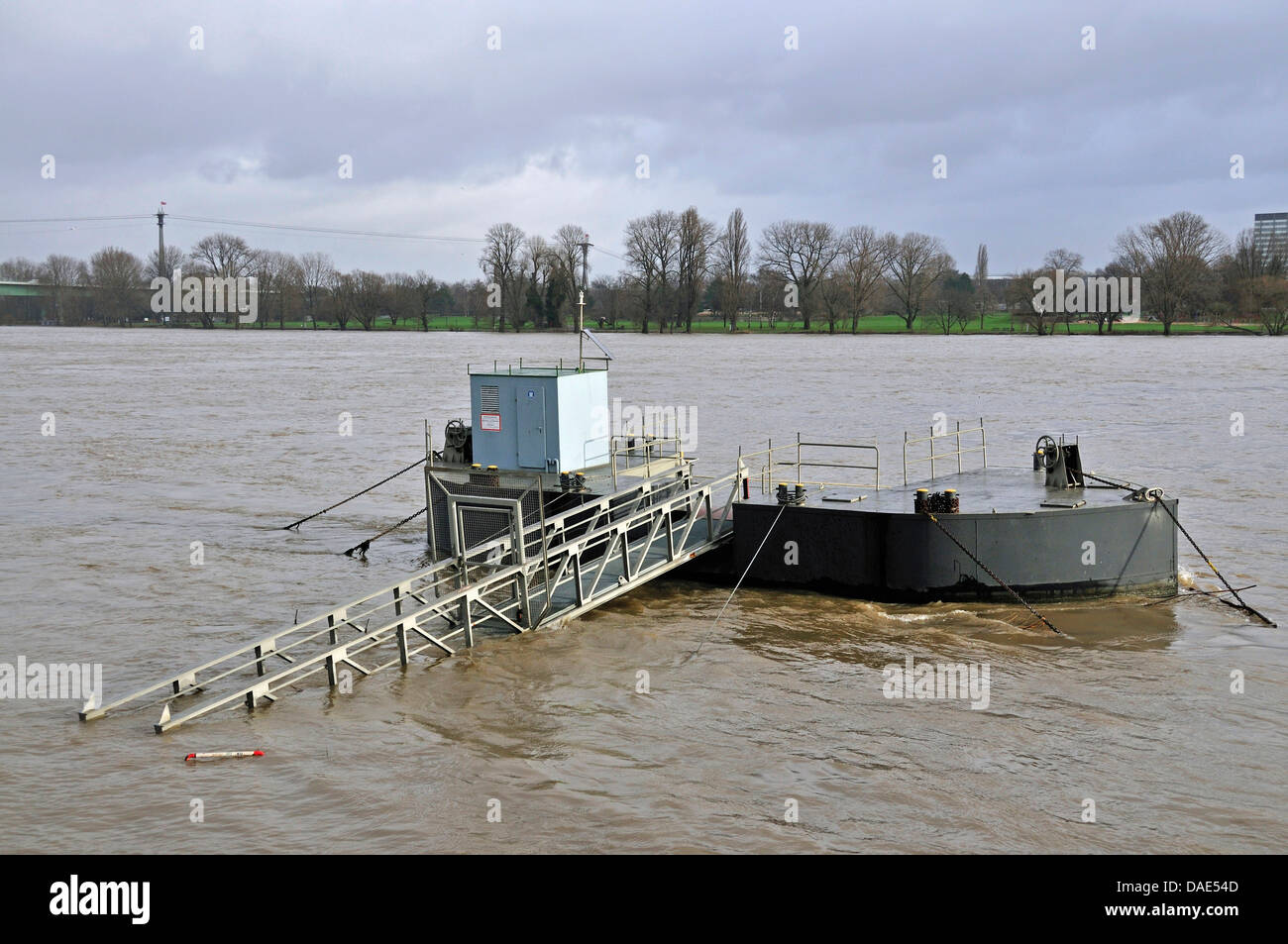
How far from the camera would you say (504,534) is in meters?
20.4

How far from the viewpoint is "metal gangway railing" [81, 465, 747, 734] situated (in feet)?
54.5

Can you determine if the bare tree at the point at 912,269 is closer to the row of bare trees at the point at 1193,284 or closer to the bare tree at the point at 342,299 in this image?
the row of bare trees at the point at 1193,284

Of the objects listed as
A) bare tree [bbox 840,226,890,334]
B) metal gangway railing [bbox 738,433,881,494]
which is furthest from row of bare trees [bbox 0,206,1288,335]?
metal gangway railing [bbox 738,433,881,494]

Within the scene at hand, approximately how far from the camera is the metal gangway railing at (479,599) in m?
16.6

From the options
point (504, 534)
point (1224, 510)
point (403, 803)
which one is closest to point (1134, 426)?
point (1224, 510)

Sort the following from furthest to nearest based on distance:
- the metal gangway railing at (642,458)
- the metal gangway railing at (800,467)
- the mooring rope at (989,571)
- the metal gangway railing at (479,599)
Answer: the metal gangway railing at (642,458)
the metal gangway railing at (800,467)
the mooring rope at (989,571)
the metal gangway railing at (479,599)

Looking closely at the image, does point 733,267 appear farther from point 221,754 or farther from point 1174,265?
point 221,754

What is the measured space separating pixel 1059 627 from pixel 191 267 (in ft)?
663

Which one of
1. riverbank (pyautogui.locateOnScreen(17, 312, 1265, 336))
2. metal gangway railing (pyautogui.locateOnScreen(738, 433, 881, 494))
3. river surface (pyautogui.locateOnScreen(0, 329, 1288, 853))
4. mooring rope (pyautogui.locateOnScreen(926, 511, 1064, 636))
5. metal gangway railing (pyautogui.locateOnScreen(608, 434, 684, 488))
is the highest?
riverbank (pyautogui.locateOnScreen(17, 312, 1265, 336))

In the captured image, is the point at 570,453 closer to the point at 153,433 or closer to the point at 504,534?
the point at 504,534

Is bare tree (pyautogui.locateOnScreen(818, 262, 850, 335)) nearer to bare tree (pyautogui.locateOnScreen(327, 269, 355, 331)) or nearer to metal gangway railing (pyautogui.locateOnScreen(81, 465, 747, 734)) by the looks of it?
bare tree (pyautogui.locateOnScreen(327, 269, 355, 331))

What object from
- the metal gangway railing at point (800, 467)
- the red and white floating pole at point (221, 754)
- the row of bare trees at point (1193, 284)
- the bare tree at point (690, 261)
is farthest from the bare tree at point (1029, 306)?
the red and white floating pole at point (221, 754)

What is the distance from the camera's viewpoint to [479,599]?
1867 centimetres
